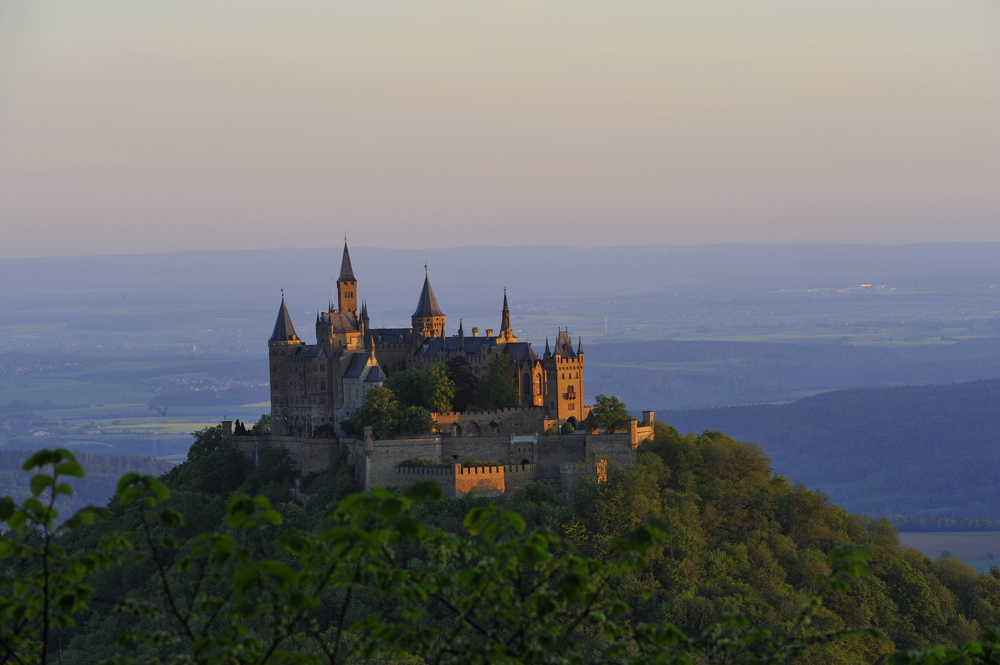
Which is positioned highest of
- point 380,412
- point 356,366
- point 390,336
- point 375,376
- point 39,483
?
point 39,483

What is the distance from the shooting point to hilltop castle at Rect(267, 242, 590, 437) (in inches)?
2908

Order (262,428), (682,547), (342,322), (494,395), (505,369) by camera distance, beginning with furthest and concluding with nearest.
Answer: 1. (262,428)
2. (342,322)
3. (505,369)
4. (494,395)
5. (682,547)

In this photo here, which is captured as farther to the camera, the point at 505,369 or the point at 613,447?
the point at 505,369

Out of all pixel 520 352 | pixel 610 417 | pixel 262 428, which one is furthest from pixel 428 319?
pixel 610 417

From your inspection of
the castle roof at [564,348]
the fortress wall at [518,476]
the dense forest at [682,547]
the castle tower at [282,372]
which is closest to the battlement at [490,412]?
the castle roof at [564,348]

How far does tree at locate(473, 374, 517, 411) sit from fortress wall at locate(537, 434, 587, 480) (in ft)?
13.6

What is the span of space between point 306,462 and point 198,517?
645cm

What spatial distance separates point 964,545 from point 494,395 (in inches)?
4710

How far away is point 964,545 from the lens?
174000 millimetres

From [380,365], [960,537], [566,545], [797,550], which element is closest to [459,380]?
[380,365]

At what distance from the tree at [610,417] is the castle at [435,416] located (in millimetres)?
605

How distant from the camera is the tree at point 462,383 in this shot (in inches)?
2906

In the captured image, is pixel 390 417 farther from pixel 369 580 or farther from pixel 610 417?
pixel 369 580

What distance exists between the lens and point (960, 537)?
182 meters
